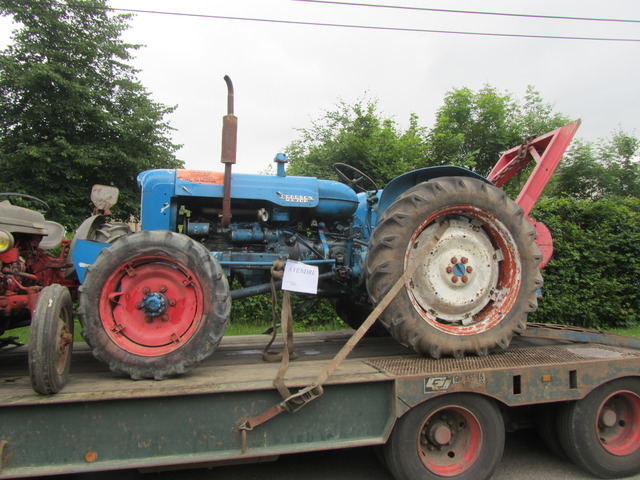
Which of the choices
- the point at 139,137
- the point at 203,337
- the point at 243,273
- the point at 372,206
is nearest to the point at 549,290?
the point at 372,206

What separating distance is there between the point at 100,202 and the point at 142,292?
1.70 meters

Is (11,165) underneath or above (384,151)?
underneath

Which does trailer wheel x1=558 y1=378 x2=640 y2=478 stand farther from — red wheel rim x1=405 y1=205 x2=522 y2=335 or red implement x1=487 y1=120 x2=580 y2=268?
red implement x1=487 y1=120 x2=580 y2=268

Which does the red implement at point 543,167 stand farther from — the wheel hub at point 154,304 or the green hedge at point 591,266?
the green hedge at point 591,266

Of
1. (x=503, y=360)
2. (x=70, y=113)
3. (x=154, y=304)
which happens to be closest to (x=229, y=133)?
(x=154, y=304)

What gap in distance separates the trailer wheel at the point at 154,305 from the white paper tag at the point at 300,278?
0.50 metres

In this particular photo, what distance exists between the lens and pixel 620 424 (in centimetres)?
355

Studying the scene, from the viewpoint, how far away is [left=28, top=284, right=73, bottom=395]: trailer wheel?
2402 millimetres

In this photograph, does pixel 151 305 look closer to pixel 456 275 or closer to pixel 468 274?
pixel 456 275

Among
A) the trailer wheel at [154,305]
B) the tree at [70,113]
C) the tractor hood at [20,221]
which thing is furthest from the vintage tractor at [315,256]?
the tree at [70,113]

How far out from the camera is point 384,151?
36.5ft

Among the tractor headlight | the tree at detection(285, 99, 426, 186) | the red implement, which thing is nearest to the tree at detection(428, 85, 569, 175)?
the tree at detection(285, 99, 426, 186)

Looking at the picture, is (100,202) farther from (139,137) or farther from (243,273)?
(139,137)

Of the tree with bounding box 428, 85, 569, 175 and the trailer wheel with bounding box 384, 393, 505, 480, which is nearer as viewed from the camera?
the trailer wheel with bounding box 384, 393, 505, 480
